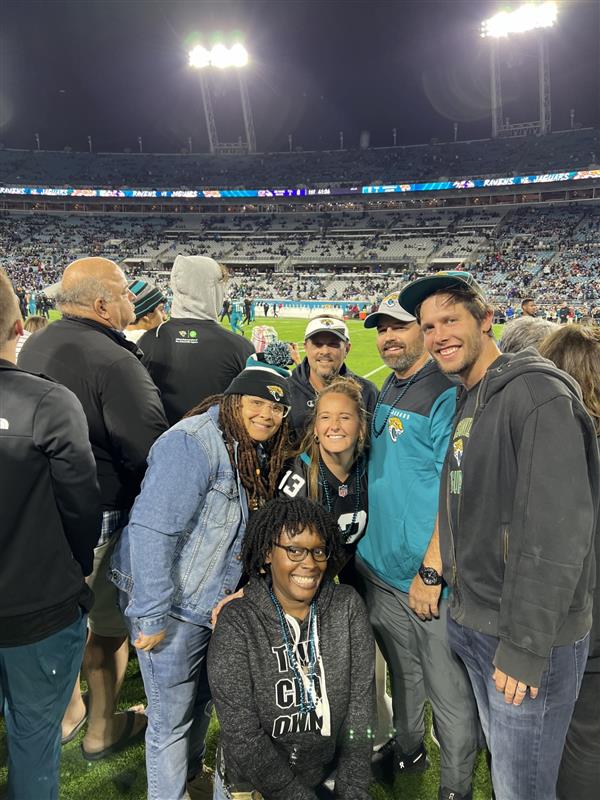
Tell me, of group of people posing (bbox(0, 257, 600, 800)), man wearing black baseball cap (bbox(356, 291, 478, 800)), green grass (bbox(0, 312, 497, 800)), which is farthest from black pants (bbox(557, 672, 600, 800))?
green grass (bbox(0, 312, 497, 800))

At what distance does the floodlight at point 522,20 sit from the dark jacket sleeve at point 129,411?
204 feet

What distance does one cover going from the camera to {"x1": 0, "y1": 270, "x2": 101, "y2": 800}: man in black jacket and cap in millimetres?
2055

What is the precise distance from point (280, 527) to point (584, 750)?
177cm

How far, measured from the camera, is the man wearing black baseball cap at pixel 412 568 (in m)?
2.69

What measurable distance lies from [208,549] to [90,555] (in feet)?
1.76

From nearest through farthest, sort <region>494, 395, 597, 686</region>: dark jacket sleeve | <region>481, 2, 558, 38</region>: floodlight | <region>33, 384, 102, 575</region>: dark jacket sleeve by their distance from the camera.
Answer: <region>494, 395, 597, 686</region>: dark jacket sleeve, <region>33, 384, 102, 575</region>: dark jacket sleeve, <region>481, 2, 558, 38</region>: floodlight

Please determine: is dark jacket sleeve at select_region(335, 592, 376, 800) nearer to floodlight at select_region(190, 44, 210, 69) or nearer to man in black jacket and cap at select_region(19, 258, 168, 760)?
man in black jacket and cap at select_region(19, 258, 168, 760)

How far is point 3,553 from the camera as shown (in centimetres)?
210

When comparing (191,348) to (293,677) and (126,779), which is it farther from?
(126,779)

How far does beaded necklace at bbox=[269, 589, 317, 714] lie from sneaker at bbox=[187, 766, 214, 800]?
40.2 inches

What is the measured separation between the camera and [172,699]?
8.37 feet

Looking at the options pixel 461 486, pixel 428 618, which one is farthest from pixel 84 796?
pixel 461 486

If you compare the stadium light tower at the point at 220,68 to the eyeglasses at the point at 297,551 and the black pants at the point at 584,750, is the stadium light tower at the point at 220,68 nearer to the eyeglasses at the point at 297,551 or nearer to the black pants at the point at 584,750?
the eyeglasses at the point at 297,551

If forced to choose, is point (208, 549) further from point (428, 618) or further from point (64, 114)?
point (64, 114)
